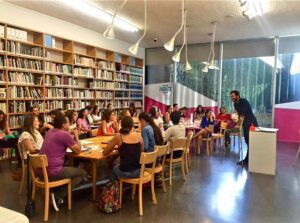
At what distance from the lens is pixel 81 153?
11.4 feet

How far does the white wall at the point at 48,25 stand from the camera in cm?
576

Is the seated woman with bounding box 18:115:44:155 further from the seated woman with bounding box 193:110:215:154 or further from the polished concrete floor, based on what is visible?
the seated woman with bounding box 193:110:215:154

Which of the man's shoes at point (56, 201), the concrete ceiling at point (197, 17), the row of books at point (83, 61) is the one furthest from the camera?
the row of books at point (83, 61)

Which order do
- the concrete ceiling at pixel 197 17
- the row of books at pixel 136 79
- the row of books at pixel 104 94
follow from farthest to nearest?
1. the row of books at pixel 136 79
2. the row of books at pixel 104 94
3. the concrete ceiling at pixel 197 17

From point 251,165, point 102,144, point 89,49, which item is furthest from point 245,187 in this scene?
point 89,49

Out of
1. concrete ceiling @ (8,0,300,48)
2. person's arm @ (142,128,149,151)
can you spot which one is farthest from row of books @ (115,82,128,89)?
person's arm @ (142,128,149,151)

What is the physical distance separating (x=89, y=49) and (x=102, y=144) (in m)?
4.82

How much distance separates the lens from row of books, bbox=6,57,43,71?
577 centimetres

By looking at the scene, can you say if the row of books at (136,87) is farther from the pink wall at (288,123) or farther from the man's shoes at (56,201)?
the man's shoes at (56,201)

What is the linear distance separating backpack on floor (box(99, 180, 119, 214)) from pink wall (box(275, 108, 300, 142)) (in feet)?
24.1

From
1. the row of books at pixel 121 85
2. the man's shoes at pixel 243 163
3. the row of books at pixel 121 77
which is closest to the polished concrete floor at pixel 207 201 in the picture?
the man's shoes at pixel 243 163

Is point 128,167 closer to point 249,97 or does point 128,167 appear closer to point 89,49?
point 89,49

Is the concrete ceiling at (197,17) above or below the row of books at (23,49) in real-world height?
above

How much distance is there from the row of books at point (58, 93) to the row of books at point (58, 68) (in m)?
0.48
